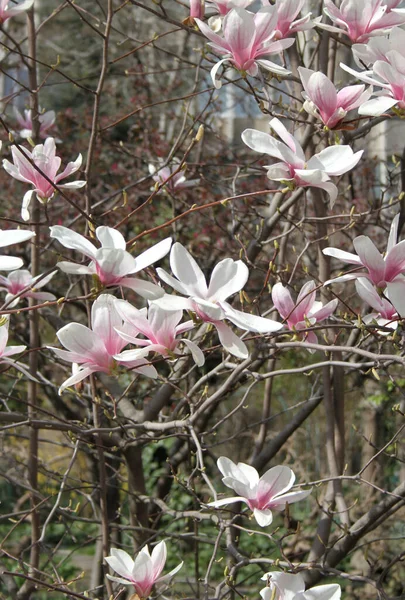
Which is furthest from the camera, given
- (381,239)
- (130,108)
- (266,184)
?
(130,108)

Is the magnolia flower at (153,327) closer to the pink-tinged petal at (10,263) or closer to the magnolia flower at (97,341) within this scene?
the magnolia flower at (97,341)

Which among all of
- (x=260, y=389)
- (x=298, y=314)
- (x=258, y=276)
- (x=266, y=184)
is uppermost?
(x=298, y=314)

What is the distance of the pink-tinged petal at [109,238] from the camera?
3.53 feet

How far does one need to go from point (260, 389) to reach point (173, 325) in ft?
19.4

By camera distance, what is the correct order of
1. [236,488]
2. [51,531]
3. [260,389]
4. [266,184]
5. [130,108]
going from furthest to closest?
[260,389] < [51,531] < [130,108] < [266,184] < [236,488]

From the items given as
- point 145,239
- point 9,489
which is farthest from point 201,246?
point 9,489

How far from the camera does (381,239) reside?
397 cm

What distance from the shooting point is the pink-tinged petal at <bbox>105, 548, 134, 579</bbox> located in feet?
4.52

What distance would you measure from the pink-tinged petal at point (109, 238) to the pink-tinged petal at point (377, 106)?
0.51m

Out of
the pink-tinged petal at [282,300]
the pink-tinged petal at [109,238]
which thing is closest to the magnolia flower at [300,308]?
the pink-tinged petal at [282,300]

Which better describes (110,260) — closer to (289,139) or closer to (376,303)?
(289,139)

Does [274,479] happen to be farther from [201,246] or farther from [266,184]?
[266,184]

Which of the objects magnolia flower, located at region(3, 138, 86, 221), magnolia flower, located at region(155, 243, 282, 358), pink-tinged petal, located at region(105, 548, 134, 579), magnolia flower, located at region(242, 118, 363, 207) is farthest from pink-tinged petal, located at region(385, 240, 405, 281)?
pink-tinged petal, located at region(105, 548, 134, 579)

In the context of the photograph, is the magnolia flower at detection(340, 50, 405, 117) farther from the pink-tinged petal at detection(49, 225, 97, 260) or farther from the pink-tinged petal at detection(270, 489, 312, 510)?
the pink-tinged petal at detection(270, 489, 312, 510)
